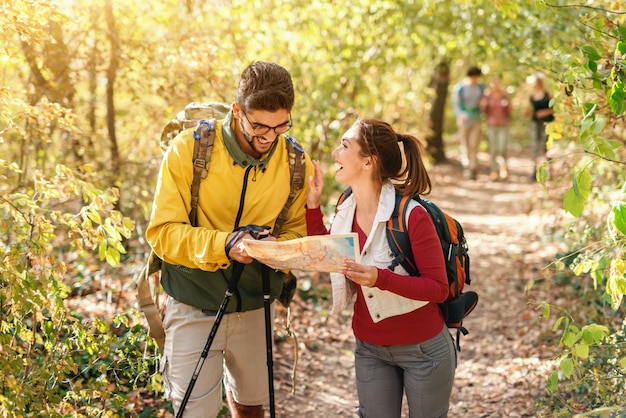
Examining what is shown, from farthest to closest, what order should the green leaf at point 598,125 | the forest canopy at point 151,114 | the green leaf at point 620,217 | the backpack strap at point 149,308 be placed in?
1. the backpack strap at point 149,308
2. the forest canopy at point 151,114
3. the green leaf at point 598,125
4. the green leaf at point 620,217

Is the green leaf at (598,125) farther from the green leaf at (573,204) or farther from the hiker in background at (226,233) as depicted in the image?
the hiker in background at (226,233)

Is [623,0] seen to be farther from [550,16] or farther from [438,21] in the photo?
[438,21]

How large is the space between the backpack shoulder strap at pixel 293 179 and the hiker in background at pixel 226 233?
24 millimetres

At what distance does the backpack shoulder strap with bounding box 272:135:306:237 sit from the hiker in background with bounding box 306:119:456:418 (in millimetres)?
93

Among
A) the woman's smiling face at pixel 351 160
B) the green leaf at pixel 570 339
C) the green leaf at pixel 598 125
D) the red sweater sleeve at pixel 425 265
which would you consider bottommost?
the green leaf at pixel 570 339

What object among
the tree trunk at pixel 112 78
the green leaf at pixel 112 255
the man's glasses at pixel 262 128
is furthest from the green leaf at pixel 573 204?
the tree trunk at pixel 112 78

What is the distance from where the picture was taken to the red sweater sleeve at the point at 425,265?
3203mm

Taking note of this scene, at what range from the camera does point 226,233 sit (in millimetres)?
3281

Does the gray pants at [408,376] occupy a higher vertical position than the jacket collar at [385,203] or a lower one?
lower

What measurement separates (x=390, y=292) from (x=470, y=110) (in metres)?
11.8

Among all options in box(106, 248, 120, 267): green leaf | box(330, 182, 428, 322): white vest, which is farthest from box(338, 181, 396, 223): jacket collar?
box(106, 248, 120, 267): green leaf

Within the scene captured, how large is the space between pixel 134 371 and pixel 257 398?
83cm

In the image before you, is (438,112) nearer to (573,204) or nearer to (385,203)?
(573,204)

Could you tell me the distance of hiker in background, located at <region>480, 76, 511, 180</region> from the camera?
14.5 m
